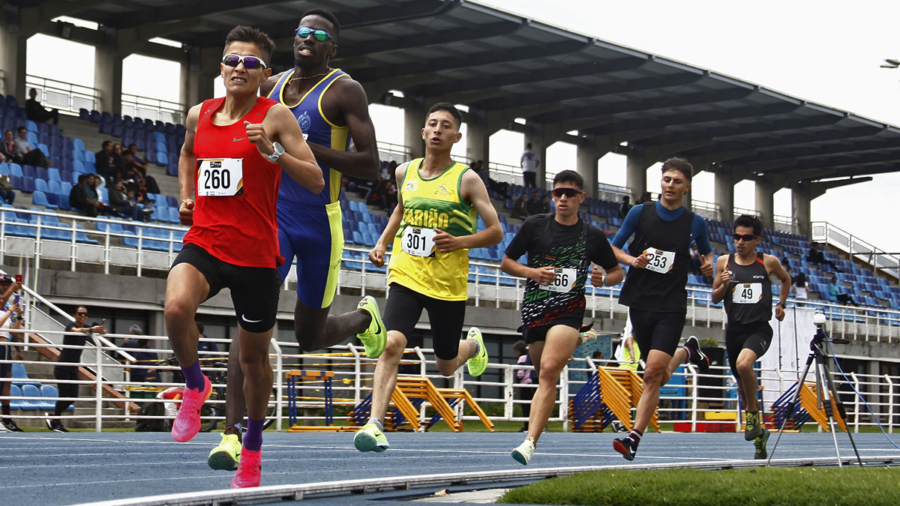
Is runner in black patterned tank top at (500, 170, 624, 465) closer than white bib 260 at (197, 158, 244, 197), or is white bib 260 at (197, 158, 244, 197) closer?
white bib 260 at (197, 158, 244, 197)

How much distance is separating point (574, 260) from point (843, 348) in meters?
31.0

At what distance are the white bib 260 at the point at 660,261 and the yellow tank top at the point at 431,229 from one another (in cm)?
171

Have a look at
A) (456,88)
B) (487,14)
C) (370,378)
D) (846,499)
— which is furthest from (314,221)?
(456,88)

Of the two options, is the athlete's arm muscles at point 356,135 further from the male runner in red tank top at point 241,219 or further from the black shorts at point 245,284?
the black shorts at point 245,284

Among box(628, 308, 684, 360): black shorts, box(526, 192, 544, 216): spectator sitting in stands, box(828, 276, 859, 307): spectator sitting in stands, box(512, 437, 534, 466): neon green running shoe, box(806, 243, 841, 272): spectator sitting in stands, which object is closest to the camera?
box(512, 437, 534, 466): neon green running shoe

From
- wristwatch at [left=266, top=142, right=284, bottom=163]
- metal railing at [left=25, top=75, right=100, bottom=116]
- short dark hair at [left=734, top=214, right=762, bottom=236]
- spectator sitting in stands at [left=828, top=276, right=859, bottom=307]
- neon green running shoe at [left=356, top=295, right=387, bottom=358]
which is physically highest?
metal railing at [left=25, top=75, right=100, bottom=116]

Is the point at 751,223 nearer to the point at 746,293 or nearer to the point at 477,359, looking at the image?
the point at 746,293

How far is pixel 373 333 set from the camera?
8000mm

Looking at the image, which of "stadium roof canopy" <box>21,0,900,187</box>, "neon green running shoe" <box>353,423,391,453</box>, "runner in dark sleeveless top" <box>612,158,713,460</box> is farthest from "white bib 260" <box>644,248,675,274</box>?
"stadium roof canopy" <box>21,0,900,187</box>

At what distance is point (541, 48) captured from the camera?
3459 centimetres

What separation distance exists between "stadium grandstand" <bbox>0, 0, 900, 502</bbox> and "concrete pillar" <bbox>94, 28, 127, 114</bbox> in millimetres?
48

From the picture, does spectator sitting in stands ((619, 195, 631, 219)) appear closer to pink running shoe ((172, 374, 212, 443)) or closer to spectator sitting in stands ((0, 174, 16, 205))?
spectator sitting in stands ((0, 174, 16, 205))

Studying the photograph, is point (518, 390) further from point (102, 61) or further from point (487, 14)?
point (102, 61)

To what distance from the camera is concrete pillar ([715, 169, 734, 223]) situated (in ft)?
172
